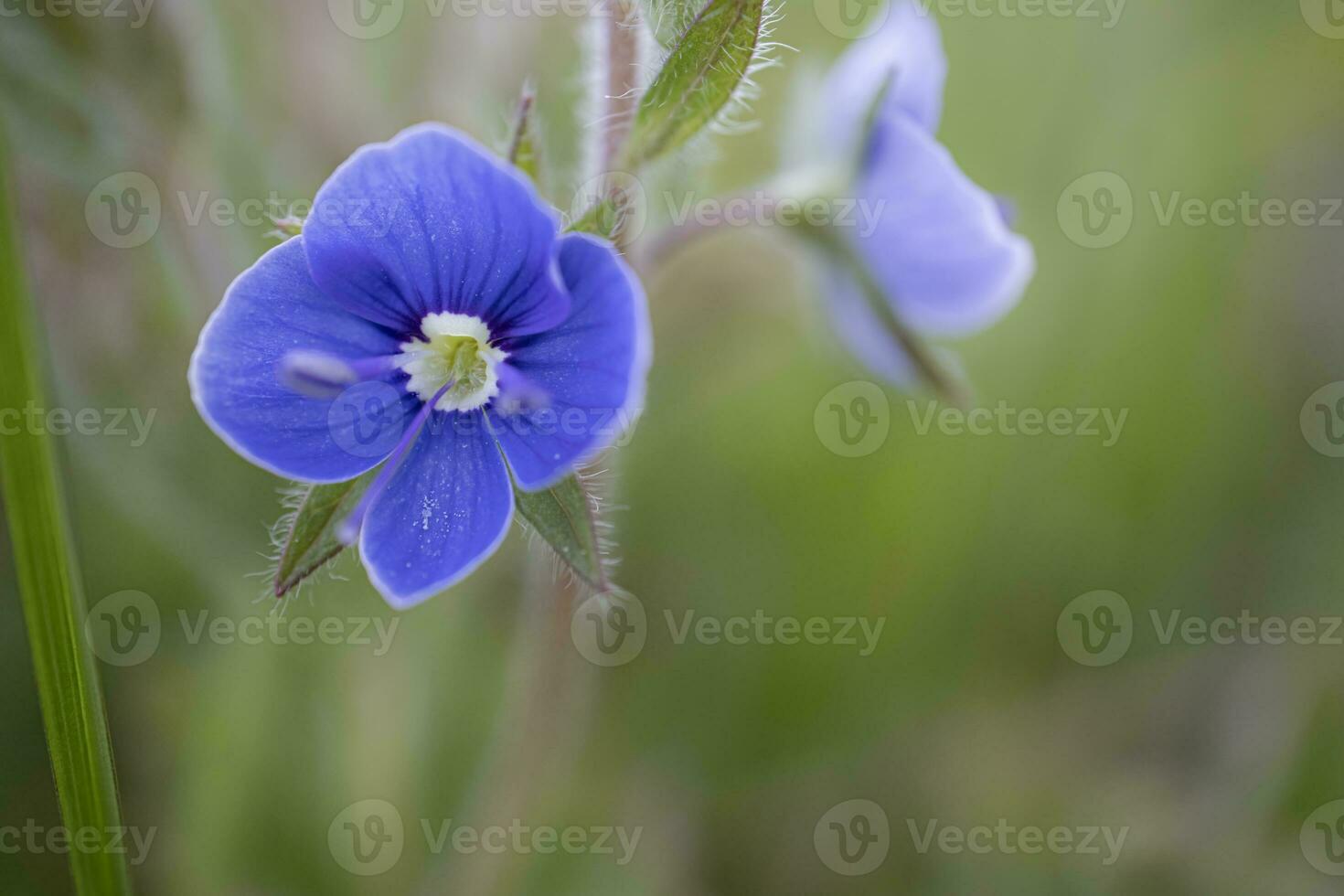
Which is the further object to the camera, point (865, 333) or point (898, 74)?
point (865, 333)

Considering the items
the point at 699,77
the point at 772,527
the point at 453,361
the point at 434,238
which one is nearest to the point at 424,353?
the point at 453,361

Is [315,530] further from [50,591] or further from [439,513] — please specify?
[50,591]

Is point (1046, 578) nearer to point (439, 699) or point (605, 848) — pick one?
point (605, 848)

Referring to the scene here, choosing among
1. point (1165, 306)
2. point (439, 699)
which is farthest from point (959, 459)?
point (439, 699)

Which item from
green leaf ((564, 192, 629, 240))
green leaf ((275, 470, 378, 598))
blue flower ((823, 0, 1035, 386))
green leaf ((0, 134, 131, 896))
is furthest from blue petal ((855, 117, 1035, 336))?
green leaf ((0, 134, 131, 896))

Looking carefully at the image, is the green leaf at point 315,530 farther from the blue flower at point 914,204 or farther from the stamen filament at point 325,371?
the blue flower at point 914,204

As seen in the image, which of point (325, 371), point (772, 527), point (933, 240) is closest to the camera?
point (325, 371)
